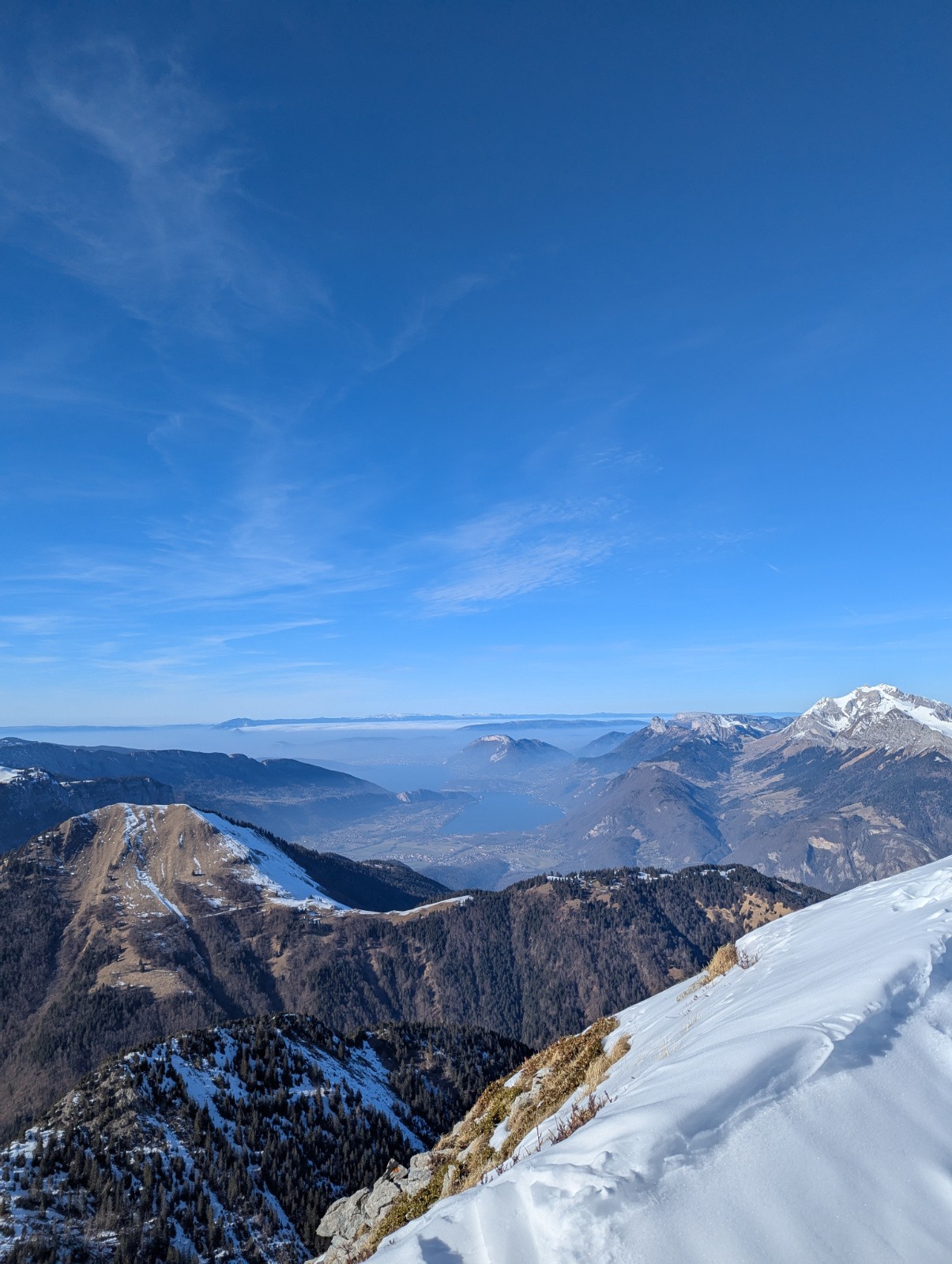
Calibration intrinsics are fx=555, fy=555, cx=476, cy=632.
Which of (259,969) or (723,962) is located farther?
(259,969)

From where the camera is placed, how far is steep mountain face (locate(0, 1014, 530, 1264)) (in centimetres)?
4178

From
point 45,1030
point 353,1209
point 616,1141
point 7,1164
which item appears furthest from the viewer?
point 45,1030

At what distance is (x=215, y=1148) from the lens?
5081cm

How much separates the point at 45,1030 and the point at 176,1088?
12637 centimetres

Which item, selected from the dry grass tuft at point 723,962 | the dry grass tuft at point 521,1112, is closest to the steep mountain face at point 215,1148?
the dry grass tuft at point 521,1112

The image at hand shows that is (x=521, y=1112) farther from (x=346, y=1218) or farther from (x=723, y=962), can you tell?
(x=346, y=1218)

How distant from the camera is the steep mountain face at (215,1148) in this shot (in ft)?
137

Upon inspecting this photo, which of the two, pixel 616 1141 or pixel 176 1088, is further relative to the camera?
pixel 176 1088

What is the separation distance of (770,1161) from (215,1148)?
6655 centimetres

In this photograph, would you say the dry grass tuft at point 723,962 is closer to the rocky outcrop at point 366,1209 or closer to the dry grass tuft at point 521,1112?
the dry grass tuft at point 521,1112

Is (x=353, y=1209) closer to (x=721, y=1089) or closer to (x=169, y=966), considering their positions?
(x=721, y=1089)

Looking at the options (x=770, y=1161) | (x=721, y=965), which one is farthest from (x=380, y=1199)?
(x=770, y=1161)

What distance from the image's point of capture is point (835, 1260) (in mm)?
5250

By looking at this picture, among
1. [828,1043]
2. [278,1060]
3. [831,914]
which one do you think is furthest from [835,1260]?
[278,1060]
